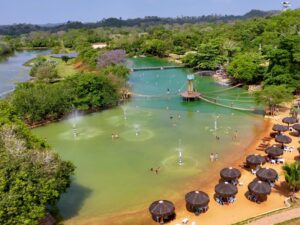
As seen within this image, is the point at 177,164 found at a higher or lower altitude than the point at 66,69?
lower

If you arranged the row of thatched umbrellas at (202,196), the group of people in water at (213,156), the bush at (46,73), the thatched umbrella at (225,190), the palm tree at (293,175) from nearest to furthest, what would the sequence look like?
the row of thatched umbrellas at (202,196) < the palm tree at (293,175) < the thatched umbrella at (225,190) < the group of people in water at (213,156) < the bush at (46,73)

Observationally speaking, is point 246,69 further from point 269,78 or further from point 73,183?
point 73,183

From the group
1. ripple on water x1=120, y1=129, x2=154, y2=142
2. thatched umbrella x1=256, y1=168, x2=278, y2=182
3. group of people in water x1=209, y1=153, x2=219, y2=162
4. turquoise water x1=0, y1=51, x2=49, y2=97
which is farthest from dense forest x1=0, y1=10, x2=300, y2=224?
thatched umbrella x1=256, y1=168, x2=278, y2=182

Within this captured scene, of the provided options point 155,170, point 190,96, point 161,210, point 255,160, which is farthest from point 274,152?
point 190,96

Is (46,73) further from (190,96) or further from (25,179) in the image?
(25,179)

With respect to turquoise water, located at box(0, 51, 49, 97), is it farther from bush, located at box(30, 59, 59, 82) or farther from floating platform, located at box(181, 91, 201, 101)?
floating platform, located at box(181, 91, 201, 101)

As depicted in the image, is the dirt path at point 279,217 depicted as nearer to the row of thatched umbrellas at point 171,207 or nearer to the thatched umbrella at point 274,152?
the row of thatched umbrellas at point 171,207

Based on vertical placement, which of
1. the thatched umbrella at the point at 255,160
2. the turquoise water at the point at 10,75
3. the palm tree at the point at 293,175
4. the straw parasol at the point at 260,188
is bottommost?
the turquoise water at the point at 10,75

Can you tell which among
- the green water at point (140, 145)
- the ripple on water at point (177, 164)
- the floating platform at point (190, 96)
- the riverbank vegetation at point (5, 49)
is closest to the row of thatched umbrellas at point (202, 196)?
the green water at point (140, 145)
